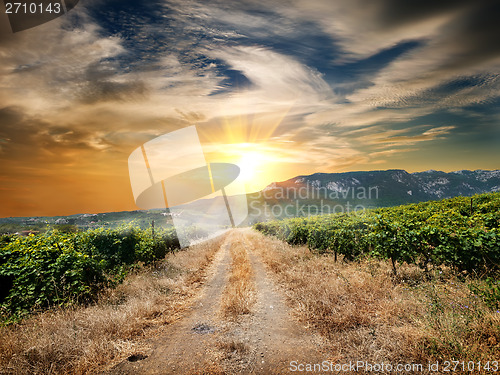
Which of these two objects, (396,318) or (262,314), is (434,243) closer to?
(396,318)

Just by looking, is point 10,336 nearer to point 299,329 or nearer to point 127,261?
point 299,329

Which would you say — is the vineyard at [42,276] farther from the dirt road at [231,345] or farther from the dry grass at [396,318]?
the dry grass at [396,318]

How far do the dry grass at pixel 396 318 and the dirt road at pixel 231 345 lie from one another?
605 mm

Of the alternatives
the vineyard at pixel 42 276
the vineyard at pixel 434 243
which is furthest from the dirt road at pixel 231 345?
the vineyard at pixel 434 243

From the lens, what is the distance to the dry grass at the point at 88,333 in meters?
4.49

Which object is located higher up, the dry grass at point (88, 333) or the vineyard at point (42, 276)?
the vineyard at point (42, 276)

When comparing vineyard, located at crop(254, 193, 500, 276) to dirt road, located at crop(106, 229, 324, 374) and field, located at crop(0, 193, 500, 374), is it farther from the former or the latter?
dirt road, located at crop(106, 229, 324, 374)

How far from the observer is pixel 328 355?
15.0 feet

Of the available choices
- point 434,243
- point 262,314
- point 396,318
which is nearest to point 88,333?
point 262,314

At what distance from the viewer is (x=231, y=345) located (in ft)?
16.3

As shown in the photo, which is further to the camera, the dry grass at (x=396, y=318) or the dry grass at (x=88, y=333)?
the dry grass at (x=88, y=333)

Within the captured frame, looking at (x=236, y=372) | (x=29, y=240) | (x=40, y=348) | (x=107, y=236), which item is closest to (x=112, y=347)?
(x=40, y=348)

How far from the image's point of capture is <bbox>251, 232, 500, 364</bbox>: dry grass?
400 cm

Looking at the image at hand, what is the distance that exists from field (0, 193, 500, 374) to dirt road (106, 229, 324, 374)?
3cm
